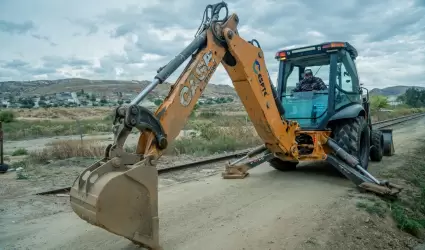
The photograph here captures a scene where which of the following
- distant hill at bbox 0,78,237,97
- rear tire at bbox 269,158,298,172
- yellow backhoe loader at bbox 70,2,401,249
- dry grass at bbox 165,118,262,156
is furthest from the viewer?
distant hill at bbox 0,78,237,97

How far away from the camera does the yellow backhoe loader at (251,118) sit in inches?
158

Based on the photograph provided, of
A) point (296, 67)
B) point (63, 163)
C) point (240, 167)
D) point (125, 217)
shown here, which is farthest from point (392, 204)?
point (63, 163)

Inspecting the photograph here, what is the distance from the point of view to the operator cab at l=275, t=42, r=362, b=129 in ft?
27.0

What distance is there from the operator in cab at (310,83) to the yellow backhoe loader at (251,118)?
178mm

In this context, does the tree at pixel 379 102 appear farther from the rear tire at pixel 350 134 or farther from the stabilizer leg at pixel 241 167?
the stabilizer leg at pixel 241 167

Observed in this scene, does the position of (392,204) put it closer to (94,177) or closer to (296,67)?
(296,67)

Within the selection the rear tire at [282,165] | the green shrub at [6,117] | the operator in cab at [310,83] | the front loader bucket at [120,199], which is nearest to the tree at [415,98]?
the green shrub at [6,117]

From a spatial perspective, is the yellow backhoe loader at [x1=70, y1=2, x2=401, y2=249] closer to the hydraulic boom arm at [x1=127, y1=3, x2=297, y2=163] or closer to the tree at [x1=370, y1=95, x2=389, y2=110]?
the hydraulic boom arm at [x1=127, y1=3, x2=297, y2=163]

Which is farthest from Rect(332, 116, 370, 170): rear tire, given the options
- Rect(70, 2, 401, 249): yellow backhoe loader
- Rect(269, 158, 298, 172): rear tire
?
Rect(269, 158, 298, 172): rear tire

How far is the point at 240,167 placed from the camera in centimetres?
Answer: 854

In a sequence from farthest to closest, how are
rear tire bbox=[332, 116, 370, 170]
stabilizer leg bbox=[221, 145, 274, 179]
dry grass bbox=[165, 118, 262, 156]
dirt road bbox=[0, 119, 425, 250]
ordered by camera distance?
dry grass bbox=[165, 118, 262, 156] → stabilizer leg bbox=[221, 145, 274, 179] → rear tire bbox=[332, 116, 370, 170] → dirt road bbox=[0, 119, 425, 250]

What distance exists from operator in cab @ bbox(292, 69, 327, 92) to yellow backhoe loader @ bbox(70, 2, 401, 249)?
178 millimetres

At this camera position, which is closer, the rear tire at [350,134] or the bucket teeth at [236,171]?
the rear tire at [350,134]

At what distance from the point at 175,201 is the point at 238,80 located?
2319 mm
